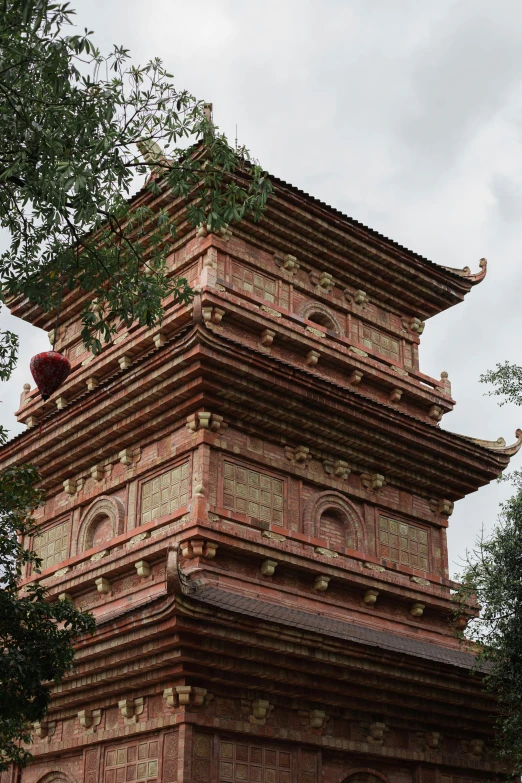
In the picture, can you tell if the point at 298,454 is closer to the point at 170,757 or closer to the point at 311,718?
the point at 311,718

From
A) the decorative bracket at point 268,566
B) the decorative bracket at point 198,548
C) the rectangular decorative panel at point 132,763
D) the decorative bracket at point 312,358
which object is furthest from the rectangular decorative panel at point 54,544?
the decorative bracket at point 312,358

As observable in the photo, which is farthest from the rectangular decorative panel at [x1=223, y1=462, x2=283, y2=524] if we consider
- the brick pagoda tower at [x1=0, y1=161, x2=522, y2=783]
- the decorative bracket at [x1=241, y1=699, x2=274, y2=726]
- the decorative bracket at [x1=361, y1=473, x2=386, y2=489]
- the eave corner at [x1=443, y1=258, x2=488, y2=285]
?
the eave corner at [x1=443, y1=258, x2=488, y2=285]

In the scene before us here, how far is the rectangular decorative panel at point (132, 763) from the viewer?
14617 mm

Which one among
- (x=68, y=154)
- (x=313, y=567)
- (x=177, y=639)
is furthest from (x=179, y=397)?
(x=68, y=154)

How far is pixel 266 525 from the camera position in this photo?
57.5 feet

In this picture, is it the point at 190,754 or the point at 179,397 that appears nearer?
the point at 190,754

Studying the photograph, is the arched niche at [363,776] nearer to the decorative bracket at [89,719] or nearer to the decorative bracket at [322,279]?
the decorative bracket at [89,719]

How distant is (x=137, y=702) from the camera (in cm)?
1526

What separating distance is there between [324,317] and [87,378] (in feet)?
18.0

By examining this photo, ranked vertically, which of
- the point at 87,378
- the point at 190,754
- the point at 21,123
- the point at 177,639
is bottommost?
the point at 190,754

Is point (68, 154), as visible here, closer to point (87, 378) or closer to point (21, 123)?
point (21, 123)

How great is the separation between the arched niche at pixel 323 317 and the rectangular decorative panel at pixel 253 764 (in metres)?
9.60

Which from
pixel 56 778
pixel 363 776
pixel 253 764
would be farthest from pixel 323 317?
pixel 56 778

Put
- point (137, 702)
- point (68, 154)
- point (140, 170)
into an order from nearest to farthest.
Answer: point (68, 154), point (140, 170), point (137, 702)
